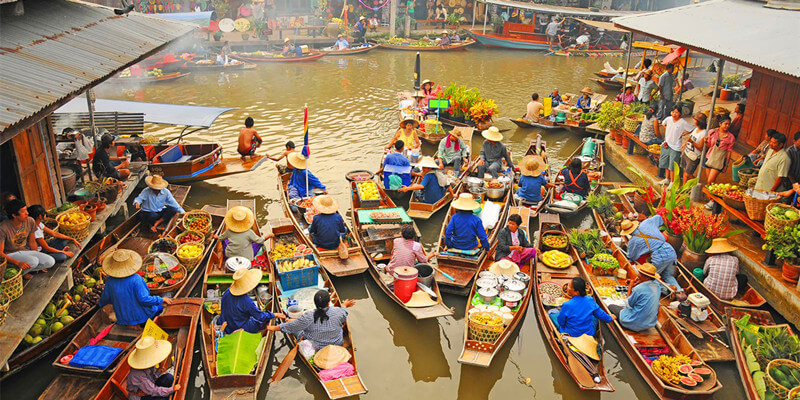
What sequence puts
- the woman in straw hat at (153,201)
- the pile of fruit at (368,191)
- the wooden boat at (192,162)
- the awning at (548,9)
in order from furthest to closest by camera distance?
the awning at (548,9)
the wooden boat at (192,162)
the pile of fruit at (368,191)
the woman in straw hat at (153,201)

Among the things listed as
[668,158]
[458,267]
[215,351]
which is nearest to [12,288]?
[215,351]

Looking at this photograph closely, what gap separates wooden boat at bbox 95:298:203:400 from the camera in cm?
663

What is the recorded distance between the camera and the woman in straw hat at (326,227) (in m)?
9.91

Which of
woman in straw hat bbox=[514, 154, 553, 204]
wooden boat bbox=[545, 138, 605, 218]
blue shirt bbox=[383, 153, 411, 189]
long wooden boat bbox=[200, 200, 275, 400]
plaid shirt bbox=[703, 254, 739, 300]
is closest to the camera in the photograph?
long wooden boat bbox=[200, 200, 275, 400]

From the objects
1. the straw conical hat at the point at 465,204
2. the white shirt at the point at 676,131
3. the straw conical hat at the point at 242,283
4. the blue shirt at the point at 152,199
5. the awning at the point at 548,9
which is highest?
the awning at the point at 548,9

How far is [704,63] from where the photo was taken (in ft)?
93.2

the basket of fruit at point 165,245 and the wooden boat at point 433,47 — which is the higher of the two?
the wooden boat at point 433,47

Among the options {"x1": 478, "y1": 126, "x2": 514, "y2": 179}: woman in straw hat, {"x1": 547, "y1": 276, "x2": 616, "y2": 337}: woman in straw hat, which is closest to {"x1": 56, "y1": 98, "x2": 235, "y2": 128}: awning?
{"x1": 478, "y1": 126, "x2": 514, "y2": 179}: woman in straw hat

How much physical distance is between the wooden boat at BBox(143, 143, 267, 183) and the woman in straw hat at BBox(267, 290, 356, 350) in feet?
22.3

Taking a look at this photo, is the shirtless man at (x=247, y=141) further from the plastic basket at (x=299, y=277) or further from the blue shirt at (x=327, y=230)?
the plastic basket at (x=299, y=277)

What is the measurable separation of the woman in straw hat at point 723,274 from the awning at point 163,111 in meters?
11.4

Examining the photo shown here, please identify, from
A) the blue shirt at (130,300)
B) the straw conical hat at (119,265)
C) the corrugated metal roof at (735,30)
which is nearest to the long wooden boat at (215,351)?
the blue shirt at (130,300)

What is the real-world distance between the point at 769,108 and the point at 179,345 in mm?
12292

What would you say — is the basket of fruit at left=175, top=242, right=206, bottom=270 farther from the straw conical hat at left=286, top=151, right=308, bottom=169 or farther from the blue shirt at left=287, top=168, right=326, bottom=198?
the straw conical hat at left=286, top=151, right=308, bottom=169
